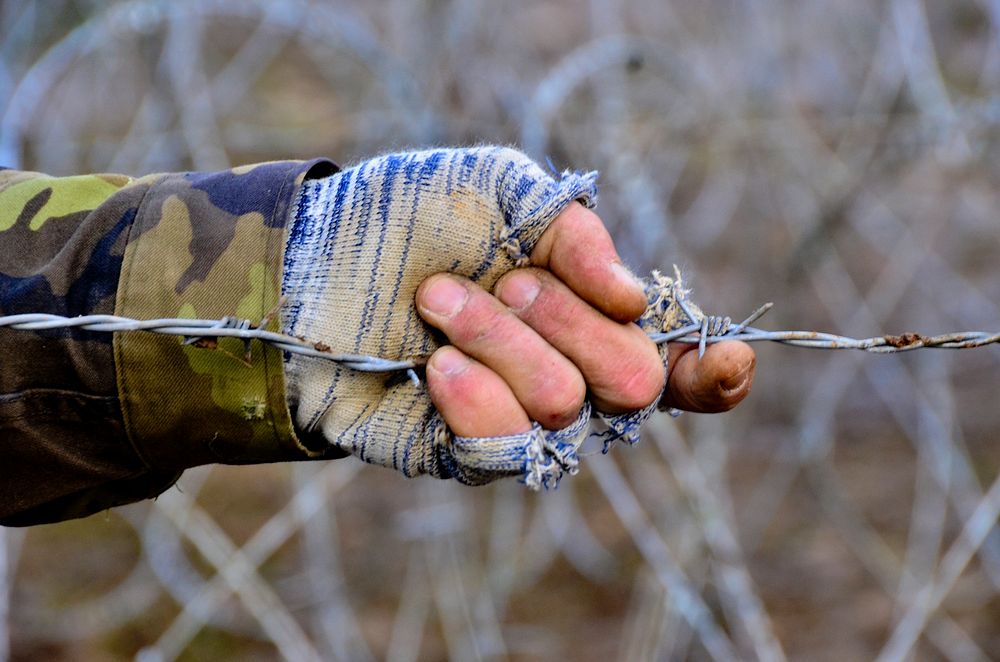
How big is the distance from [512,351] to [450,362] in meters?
0.05

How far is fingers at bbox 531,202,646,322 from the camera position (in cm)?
74

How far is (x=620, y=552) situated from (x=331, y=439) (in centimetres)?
205

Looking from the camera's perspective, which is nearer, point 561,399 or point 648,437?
point 561,399

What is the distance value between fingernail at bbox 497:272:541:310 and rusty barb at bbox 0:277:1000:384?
86 millimetres

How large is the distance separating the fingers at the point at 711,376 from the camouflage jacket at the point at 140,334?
0.31 m

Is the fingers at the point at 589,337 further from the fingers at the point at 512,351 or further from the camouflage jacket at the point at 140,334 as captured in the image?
the camouflage jacket at the point at 140,334

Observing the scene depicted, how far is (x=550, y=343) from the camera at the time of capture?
76 cm

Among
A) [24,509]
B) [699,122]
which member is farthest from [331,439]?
[699,122]

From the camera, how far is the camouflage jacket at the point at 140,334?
0.78 m

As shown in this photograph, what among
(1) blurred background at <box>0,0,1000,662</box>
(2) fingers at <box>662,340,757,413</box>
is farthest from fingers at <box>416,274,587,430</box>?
(1) blurred background at <box>0,0,1000,662</box>

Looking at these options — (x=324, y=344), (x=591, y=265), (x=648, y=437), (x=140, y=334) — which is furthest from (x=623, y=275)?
(x=648, y=437)

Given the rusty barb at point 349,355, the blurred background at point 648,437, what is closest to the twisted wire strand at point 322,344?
the rusty barb at point 349,355

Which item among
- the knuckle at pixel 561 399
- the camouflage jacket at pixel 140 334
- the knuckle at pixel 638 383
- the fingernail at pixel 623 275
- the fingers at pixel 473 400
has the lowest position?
the camouflage jacket at pixel 140 334

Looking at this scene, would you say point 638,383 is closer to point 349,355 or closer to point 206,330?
point 349,355
